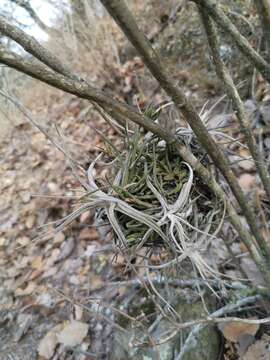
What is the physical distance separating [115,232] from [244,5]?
1.88 meters

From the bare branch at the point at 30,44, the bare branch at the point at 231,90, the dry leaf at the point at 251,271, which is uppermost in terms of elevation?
the bare branch at the point at 231,90

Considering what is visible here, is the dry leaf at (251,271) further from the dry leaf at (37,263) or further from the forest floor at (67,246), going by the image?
the dry leaf at (37,263)

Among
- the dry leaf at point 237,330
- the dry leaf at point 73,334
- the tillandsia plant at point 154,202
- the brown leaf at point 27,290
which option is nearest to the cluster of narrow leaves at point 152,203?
the tillandsia plant at point 154,202

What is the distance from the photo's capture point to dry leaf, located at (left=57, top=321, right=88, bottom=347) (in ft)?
4.63

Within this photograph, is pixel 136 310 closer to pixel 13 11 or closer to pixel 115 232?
pixel 115 232

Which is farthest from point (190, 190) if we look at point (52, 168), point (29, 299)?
point (52, 168)

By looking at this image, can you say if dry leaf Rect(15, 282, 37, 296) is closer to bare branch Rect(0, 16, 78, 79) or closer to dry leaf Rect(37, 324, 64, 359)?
dry leaf Rect(37, 324, 64, 359)

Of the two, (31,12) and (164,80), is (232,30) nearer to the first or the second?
(164,80)

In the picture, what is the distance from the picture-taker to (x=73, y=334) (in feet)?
4.70

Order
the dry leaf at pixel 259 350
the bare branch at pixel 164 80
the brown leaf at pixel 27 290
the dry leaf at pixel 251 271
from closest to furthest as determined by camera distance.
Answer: the bare branch at pixel 164 80 → the dry leaf at pixel 259 350 → the dry leaf at pixel 251 271 → the brown leaf at pixel 27 290

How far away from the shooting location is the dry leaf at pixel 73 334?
4.63 ft

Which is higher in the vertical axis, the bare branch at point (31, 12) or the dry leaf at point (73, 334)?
the bare branch at point (31, 12)

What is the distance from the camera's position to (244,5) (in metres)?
1.95

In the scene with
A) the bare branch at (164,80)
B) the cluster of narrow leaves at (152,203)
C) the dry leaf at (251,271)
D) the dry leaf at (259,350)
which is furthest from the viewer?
the dry leaf at (251,271)
